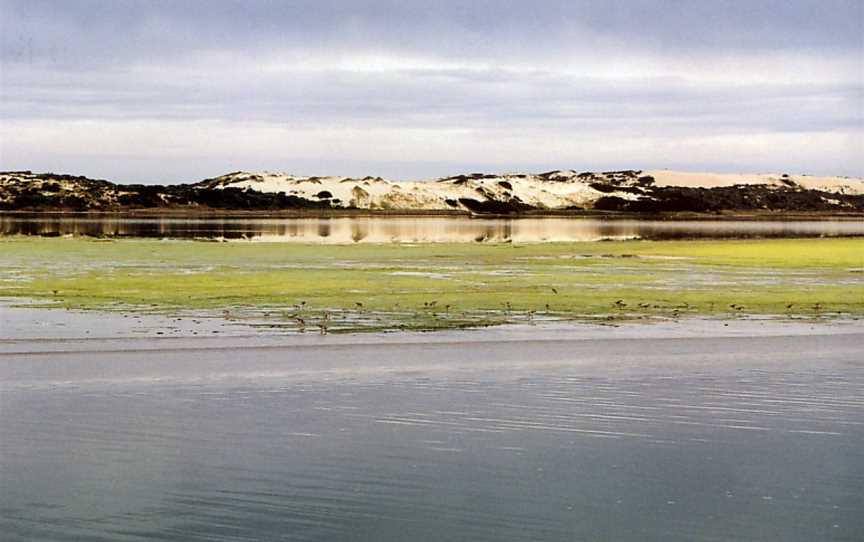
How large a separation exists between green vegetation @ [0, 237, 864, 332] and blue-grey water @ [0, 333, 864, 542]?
7.13m

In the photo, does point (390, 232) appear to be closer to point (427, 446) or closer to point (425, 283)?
point (425, 283)

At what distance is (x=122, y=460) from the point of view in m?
14.1

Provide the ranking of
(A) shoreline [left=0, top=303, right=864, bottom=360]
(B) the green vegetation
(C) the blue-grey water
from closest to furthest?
(C) the blue-grey water → (A) shoreline [left=0, top=303, right=864, bottom=360] → (B) the green vegetation

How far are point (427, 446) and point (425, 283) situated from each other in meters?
24.5

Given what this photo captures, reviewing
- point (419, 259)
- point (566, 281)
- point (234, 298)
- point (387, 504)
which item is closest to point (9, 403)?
point (387, 504)

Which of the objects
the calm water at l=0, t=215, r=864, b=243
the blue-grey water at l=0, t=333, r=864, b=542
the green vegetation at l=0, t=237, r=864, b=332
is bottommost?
the blue-grey water at l=0, t=333, r=864, b=542

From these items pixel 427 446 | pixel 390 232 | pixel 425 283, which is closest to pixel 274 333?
pixel 427 446

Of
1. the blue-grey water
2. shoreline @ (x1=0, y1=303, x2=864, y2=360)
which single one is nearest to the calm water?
shoreline @ (x1=0, y1=303, x2=864, y2=360)

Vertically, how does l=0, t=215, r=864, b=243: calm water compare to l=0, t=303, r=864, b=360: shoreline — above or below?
above

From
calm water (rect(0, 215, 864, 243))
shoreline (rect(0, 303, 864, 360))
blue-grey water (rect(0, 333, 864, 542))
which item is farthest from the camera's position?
calm water (rect(0, 215, 864, 243))

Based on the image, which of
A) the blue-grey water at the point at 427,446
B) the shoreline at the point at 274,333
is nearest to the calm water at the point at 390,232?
the shoreline at the point at 274,333

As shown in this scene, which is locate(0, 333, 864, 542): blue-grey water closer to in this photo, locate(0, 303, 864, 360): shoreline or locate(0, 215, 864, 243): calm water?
locate(0, 303, 864, 360): shoreline

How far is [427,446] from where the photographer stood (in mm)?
14883

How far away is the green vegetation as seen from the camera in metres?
30.8
